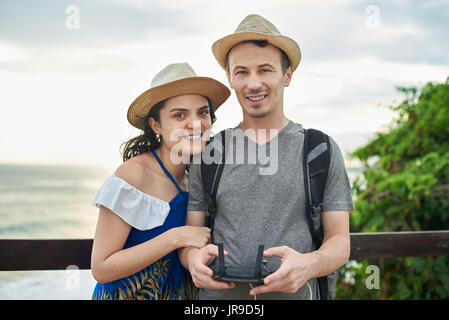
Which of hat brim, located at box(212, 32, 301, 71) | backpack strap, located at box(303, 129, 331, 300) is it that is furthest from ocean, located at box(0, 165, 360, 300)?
hat brim, located at box(212, 32, 301, 71)

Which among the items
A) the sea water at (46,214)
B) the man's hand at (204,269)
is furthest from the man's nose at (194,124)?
the sea water at (46,214)

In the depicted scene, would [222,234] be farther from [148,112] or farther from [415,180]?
[415,180]

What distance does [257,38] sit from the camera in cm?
177

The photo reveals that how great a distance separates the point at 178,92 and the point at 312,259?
1.02 metres

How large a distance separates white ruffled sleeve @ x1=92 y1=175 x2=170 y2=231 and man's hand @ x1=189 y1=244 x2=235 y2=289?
0.36 metres

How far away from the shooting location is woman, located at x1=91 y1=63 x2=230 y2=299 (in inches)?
67.1

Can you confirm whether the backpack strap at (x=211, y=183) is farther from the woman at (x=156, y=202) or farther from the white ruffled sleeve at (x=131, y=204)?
the white ruffled sleeve at (x=131, y=204)

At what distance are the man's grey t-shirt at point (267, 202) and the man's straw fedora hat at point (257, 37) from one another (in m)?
0.42

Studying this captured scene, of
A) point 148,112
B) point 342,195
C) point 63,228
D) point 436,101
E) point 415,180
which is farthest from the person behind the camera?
point 63,228

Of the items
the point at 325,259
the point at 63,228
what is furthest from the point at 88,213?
the point at 325,259

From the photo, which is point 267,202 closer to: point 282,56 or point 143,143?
point 282,56

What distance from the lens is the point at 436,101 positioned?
172 inches
